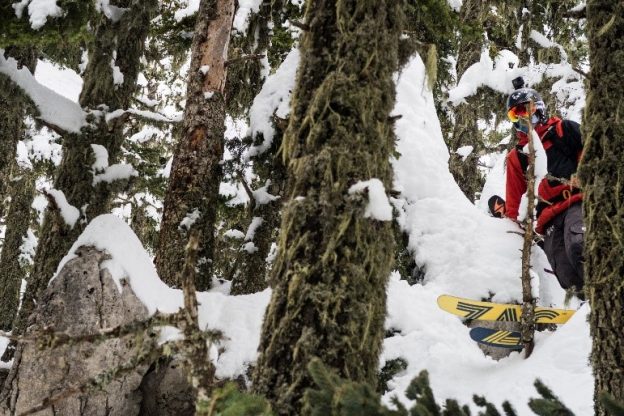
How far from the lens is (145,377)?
5.86 meters

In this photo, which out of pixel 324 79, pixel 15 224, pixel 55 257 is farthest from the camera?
pixel 15 224

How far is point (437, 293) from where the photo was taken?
7.92 meters

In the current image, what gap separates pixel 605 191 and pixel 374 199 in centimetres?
139

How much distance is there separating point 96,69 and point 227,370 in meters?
4.41

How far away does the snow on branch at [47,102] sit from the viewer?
6227 millimetres

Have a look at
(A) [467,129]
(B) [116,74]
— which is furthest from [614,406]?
(A) [467,129]

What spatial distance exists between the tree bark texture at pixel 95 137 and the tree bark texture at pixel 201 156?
87 centimetres

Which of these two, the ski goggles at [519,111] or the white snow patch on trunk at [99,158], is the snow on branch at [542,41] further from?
the white snow patch on trunk at [99,158]

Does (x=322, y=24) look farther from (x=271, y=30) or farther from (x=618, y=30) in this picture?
(x=271, y=30)

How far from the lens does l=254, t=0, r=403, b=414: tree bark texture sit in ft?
9.77

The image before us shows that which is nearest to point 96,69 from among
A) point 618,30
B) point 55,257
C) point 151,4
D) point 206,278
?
point 151,4

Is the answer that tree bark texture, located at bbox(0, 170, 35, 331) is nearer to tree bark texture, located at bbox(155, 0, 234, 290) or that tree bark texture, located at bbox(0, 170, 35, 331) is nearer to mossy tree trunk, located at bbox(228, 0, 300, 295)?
mossy tree trunk, located at bbox(228, 0, 300, 295)

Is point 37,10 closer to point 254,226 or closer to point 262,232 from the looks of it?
point 254,226

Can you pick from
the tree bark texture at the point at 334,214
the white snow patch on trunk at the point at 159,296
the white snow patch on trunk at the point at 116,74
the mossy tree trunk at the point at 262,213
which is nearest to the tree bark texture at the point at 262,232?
the mossy tree trunk at the point at 262,213
